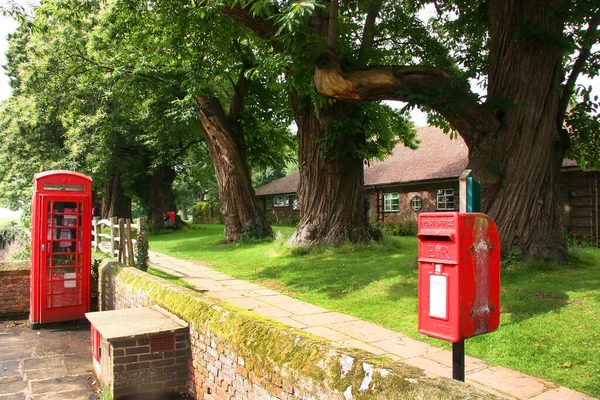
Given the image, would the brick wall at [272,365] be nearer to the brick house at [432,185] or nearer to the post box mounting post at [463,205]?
the post box mounting post at [463,205]

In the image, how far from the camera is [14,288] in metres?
9.09

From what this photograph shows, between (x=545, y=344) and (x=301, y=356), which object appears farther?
(x=545, y=344)

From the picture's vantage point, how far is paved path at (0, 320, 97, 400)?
5.62 meters

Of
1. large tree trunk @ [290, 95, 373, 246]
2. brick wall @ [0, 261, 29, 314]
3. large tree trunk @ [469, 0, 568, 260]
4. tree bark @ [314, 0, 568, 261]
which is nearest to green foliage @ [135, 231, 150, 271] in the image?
brick wall @ [0, 261, 29, 314]

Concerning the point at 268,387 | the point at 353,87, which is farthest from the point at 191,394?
the point at 353,87

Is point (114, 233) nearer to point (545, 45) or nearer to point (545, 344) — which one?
point (545, 344)

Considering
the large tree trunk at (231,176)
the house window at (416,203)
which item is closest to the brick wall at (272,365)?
the large tree trunk at (231,176)

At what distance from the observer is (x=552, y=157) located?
9391 millimetres

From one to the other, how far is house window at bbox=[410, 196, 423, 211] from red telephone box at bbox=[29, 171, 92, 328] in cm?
1751

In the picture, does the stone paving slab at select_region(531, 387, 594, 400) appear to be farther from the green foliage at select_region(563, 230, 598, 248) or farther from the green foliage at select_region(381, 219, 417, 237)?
the green foliage at select_region(381, 219, 417, 237)

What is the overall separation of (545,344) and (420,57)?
11.9 meters

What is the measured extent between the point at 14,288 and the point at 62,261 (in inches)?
51.6

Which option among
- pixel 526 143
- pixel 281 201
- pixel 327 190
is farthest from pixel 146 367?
pixel 281 201

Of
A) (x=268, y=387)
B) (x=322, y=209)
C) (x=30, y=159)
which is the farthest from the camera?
(x=30, y=159)
